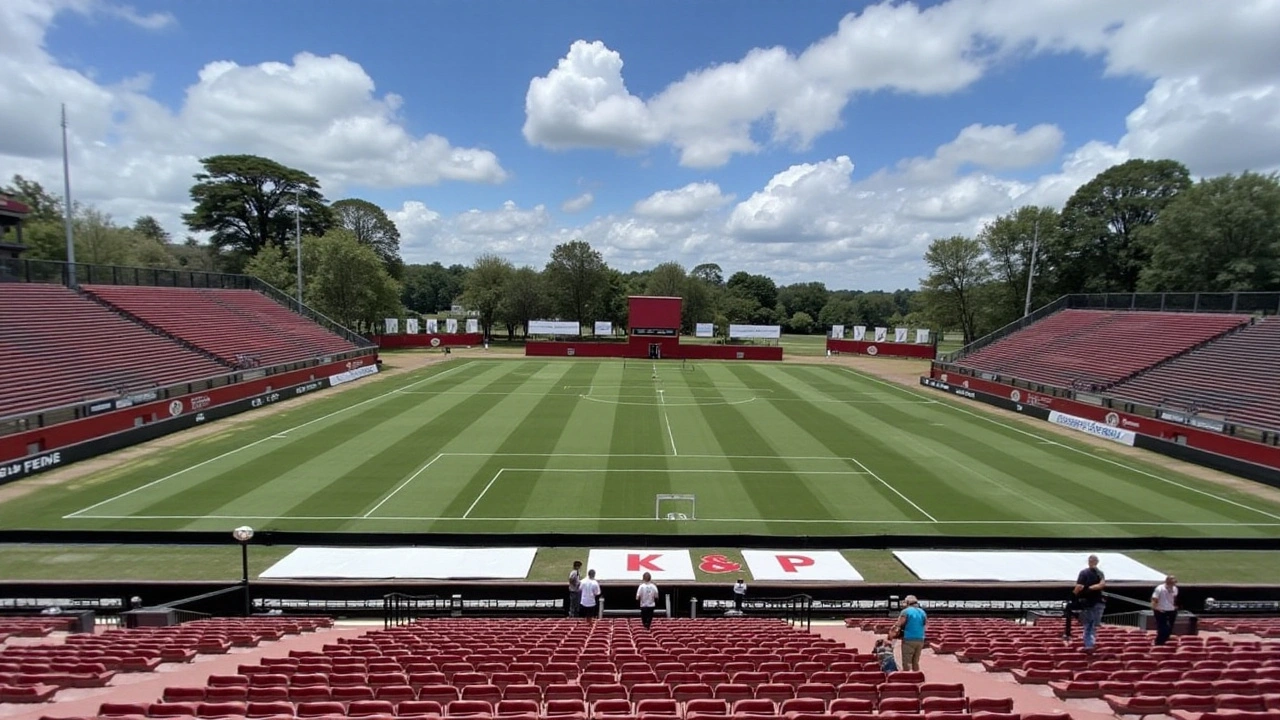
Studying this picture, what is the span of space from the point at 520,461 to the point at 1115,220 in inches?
2581

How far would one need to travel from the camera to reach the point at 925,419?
131ft

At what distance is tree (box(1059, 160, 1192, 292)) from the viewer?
200ft

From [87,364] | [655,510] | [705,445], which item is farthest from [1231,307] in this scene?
[87,364]

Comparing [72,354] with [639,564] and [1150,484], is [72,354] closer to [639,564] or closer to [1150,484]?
[639,564]

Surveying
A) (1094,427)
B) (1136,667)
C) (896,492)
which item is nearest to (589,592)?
(1136,667)

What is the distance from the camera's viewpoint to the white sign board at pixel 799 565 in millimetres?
17156

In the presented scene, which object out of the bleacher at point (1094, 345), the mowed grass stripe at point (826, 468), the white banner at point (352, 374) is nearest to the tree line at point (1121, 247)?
the bleacher at point (1094, 345)

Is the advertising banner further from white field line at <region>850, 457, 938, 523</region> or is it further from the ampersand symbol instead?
Result: the ampersand symbol

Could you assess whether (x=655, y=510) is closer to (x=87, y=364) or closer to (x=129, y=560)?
(x=129, y=560)

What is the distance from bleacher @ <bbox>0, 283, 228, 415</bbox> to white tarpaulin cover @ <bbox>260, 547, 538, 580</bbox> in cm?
1853

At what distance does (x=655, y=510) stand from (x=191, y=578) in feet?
44.3

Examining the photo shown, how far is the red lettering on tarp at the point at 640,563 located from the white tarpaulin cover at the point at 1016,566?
707 centimetres

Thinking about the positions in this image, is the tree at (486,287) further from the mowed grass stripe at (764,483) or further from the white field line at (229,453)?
the mowed grass stripe at (764,483)

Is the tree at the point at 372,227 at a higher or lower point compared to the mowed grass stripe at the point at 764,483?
higher
